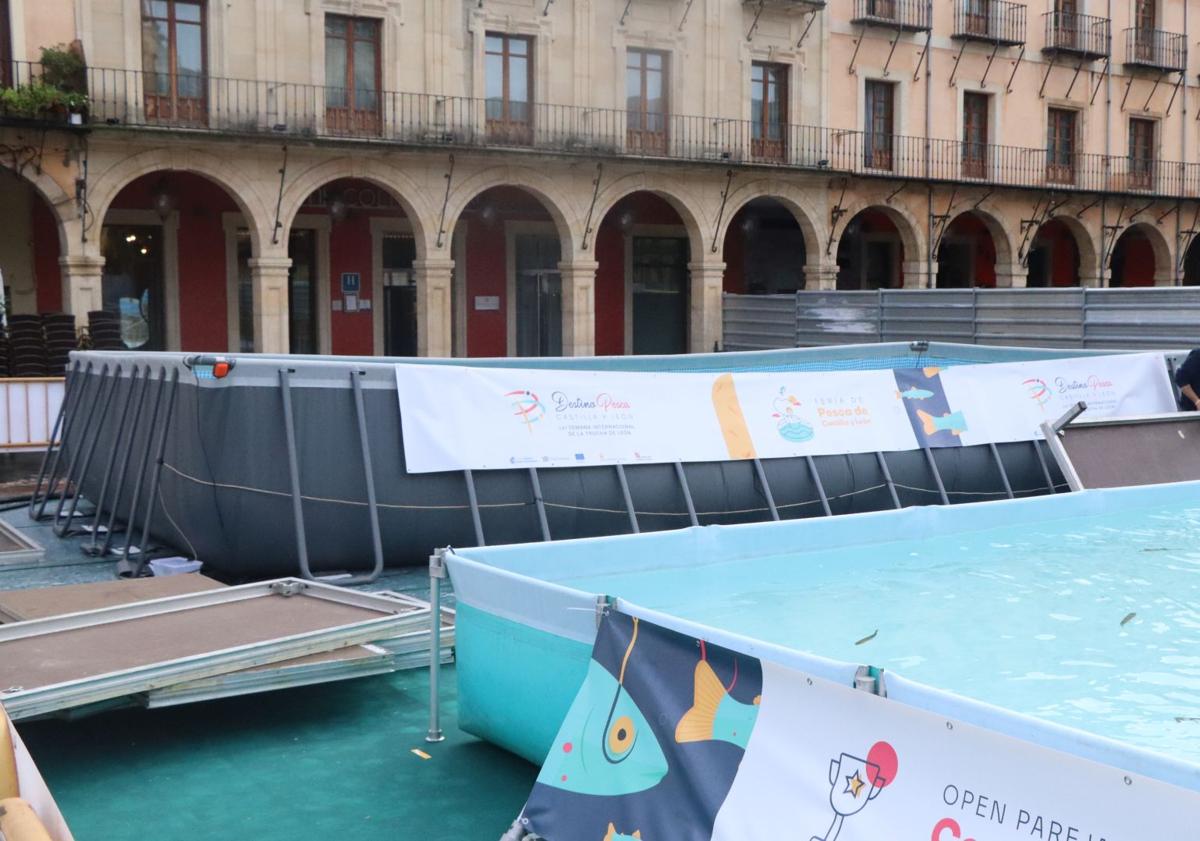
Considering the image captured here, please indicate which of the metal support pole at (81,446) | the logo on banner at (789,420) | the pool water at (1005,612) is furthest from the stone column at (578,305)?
the pool water at (1005,612)

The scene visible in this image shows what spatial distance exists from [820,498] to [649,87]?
16493 millimetres

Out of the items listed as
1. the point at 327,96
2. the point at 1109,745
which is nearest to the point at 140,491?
the point at 1109,745

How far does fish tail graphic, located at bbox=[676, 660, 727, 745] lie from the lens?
142 inches

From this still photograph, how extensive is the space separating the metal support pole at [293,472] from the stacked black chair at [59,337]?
11.5 meters

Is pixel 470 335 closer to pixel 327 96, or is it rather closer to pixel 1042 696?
pixel 327 96

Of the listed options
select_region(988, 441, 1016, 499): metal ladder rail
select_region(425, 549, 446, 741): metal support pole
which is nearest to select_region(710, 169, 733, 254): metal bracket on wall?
select_region(988, 441, 1016, 499): metal ladder rail

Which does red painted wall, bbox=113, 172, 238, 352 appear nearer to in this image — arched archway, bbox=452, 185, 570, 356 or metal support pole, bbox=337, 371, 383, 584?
arched archway, bbox=452, 185, 570, 356

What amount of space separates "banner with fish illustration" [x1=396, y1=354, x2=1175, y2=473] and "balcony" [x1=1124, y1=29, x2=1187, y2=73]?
888 inches

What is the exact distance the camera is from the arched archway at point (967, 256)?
3123 centimetres

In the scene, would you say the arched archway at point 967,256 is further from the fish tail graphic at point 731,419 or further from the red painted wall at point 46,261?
the fish tail graphic at point 731,419

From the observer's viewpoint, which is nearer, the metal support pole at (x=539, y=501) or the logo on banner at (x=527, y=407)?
the metal support pole at (x=539, y=501)

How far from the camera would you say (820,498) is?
8.98 meters

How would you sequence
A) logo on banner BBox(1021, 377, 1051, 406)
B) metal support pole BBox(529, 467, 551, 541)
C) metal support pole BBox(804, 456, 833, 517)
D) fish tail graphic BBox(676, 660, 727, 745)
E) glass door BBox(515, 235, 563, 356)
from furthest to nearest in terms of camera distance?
glass door BBox(515, 235, 563, 356) < logo on banner BBox(1021, 377, 1051, 406) < metal support pole BBox(804, 456, 833, 517) < metal support pole BBox(529, 467, 551, 541) < fish tail graphic BBox(676, 660, 727, 745)

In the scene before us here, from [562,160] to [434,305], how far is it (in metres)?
3.30
